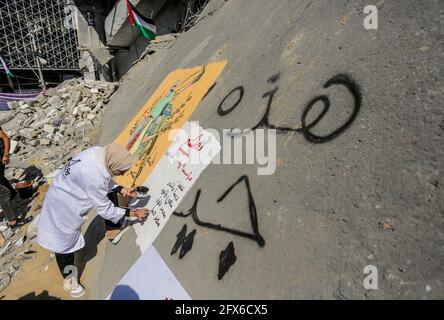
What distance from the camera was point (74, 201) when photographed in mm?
2891

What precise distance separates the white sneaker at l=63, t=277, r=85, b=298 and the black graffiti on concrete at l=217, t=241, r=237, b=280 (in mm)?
1787

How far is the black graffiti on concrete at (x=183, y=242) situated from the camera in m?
2.47

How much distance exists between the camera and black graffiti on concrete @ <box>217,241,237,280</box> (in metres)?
2.08

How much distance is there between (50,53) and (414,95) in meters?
39.4

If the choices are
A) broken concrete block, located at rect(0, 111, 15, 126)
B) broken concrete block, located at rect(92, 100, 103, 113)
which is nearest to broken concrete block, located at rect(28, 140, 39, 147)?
broken concrete block, located at rect(92, 100, 103, 113)

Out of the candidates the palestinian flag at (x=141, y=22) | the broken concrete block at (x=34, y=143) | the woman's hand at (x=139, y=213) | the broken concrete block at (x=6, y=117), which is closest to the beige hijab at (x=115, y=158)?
the woman's hand at (x=139, y=213)

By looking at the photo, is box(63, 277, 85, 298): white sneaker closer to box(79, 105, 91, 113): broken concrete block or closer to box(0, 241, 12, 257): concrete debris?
box(0, 241, 12, 257): concrete debris

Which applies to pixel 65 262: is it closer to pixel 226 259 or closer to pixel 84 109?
pixel 226 259

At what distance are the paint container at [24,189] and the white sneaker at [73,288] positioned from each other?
11.7ft

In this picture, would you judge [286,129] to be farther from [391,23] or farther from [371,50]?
[391,23]

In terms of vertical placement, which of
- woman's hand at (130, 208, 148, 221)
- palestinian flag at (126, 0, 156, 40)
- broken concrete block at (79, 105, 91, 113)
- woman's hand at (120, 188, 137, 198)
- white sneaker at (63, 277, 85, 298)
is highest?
palestinian flag at (126, 0, 156, 40)

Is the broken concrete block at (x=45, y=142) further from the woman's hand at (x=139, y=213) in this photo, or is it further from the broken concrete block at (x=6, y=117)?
the woman's hand at (x=139, y=213)

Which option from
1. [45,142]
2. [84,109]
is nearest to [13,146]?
[45,142]

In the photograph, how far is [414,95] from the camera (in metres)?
1.92
